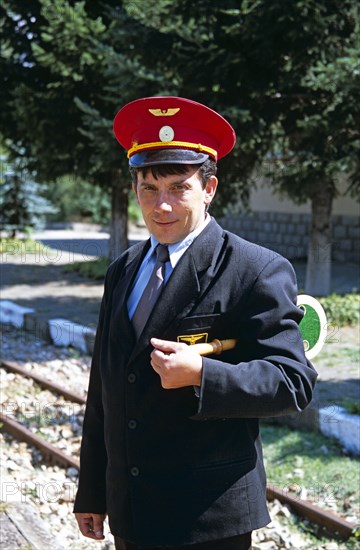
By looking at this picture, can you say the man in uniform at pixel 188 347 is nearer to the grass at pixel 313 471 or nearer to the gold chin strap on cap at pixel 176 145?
the gold chin strap on cap at pixel 176 145

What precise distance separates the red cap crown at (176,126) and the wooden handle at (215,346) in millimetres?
540

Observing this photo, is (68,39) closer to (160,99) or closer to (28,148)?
(28,148)

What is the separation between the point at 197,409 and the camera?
2049 millimetres

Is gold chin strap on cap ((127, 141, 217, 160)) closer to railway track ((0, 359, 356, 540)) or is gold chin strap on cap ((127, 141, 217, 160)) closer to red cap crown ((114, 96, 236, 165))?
red cap crown ((114, 96, 236, 165))

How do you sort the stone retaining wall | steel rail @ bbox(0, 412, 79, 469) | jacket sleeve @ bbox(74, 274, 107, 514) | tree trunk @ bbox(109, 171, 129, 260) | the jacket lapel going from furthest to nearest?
the stone retaining wall < tree trunk @ bbox(109, 171, 129, 260) < steel rail @ bbox(0, 412, 79, 469) < jacket sleeve @ bbox(74, 274, 107, 514) < the jacket lapel

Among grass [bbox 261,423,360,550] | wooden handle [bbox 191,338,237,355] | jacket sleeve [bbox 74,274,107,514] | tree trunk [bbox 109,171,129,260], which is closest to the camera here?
wooden handle [bbox 191,338,237,355]

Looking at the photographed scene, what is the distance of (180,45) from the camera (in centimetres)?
1004

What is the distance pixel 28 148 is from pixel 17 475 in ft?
36.8

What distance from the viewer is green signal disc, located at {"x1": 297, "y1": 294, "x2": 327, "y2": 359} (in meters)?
2.22

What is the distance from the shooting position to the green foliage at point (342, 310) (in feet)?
32.6

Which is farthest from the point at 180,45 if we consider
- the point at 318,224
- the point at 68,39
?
the point at 318,224

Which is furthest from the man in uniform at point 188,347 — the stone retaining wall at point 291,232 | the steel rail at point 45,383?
the stone retaining wall at point 291,232

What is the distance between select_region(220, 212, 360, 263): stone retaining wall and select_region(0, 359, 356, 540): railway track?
9.25 meters

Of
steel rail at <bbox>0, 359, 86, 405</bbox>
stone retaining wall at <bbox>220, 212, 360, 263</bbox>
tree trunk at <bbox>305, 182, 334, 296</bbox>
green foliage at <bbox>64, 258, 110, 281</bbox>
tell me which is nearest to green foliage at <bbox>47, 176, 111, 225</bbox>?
stone retaining wall at <bbox>220, 212, 360, 263</bbox>
